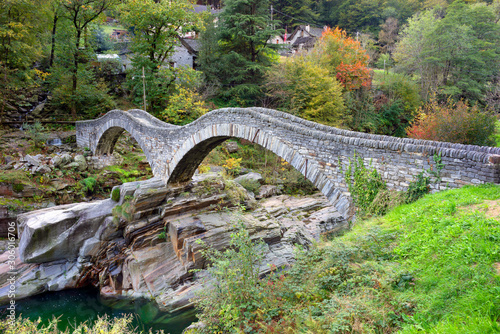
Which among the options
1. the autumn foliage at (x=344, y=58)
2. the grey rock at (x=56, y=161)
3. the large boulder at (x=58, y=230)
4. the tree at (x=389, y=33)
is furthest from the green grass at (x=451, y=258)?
the tree at (x=389, y=33)

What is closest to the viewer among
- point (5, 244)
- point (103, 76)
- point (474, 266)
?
point (474, 266)

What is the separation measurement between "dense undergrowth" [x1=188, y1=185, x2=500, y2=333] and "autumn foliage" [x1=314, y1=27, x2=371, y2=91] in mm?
17874

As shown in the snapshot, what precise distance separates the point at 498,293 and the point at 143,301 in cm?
962

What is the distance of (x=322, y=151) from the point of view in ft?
25.1

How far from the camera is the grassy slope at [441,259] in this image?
301 centimetres

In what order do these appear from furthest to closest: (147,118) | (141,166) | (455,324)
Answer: (141,166) < (147,118) < (455,324)

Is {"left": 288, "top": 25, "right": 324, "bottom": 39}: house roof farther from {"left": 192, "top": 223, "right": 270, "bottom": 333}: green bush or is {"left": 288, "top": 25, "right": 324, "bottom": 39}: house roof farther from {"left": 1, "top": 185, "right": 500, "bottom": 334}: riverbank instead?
{"left": 192, "top": 223, "right": 270, "bottom": 333}: green bush

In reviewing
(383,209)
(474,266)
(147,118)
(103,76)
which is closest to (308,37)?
(103,76)

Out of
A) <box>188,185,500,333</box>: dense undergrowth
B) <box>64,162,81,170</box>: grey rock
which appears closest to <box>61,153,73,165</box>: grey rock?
<box>64,162,81,170</box>: grey rock

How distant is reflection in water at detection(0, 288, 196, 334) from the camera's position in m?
8.27

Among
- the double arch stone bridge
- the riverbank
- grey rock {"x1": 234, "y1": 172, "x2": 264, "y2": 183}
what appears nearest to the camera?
the riverbank

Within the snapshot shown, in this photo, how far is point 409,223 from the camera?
5277 mm

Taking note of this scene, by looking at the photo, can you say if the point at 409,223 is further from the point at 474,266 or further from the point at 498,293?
the point at 498,293

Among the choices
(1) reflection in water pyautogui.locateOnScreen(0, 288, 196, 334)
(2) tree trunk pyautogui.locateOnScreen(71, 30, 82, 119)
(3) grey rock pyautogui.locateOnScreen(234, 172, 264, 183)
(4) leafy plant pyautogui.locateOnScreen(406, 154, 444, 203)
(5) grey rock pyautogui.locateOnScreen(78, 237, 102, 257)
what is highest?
(2) tree trunk pyautogui.locateOnScreen(71, 30, 82, 119)
